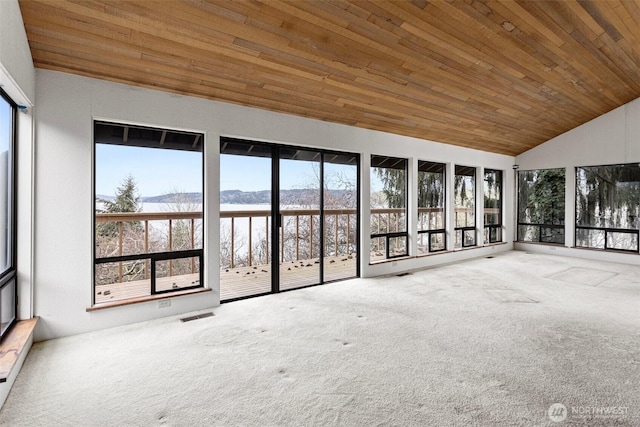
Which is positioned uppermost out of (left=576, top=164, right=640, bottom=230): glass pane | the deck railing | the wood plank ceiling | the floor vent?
the wood plank ceiling

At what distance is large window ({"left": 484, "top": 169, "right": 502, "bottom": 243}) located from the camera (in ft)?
24.6

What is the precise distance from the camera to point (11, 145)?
103 inches

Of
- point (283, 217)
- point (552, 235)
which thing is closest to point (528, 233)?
point (552, 235)

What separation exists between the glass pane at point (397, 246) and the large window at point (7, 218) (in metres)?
4.79

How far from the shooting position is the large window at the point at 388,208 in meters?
5.39

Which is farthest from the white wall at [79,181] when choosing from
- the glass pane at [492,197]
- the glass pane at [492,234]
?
the glass pane at [492,234]

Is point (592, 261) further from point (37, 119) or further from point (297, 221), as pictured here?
point (37, 119)

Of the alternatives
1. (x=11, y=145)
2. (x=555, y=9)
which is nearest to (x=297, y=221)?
(x=11, y=145)

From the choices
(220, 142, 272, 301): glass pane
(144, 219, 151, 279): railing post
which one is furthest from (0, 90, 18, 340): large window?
(220, 142, 272, 301): glass pane

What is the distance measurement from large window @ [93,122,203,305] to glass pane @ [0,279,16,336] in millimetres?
589

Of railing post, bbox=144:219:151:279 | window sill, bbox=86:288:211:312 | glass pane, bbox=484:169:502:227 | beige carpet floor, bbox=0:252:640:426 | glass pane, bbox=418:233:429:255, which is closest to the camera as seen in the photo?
beige carpet floor, bbox=0:252:640:426

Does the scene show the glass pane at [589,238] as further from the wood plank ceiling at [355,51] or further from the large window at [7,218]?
the large window at [7,218]

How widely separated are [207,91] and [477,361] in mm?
3632

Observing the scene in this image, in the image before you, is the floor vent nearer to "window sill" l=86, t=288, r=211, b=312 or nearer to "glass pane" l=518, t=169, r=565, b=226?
"window sill" l=86, t=288, r=211, b=312
